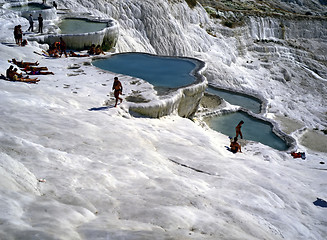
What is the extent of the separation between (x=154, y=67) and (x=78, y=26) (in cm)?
664

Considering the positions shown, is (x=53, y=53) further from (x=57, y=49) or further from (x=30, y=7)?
(x=30, y=7)

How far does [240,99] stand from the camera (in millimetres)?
19750

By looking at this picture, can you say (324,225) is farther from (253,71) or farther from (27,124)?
(253,71)

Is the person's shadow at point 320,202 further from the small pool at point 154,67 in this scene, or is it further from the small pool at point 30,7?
the small pool at point 30,7

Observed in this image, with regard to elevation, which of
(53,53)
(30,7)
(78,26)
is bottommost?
(53,53)

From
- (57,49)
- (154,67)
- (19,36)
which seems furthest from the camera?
(57,49)

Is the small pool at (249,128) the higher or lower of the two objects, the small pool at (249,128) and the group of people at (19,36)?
the lower

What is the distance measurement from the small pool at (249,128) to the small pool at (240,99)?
102 inches

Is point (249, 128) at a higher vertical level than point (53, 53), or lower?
lower

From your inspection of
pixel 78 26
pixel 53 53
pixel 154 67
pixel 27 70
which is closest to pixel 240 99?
pixel 154 67

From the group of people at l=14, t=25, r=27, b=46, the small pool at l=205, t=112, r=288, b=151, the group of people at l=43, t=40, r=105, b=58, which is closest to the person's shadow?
the small pool at l=205, t=112, r=288, b=151

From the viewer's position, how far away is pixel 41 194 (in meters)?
4.60

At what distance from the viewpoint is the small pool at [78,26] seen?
707 inches

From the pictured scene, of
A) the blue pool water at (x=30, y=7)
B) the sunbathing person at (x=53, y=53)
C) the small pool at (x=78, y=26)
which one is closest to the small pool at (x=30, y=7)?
the blue pool water at (x=30, y=7)
